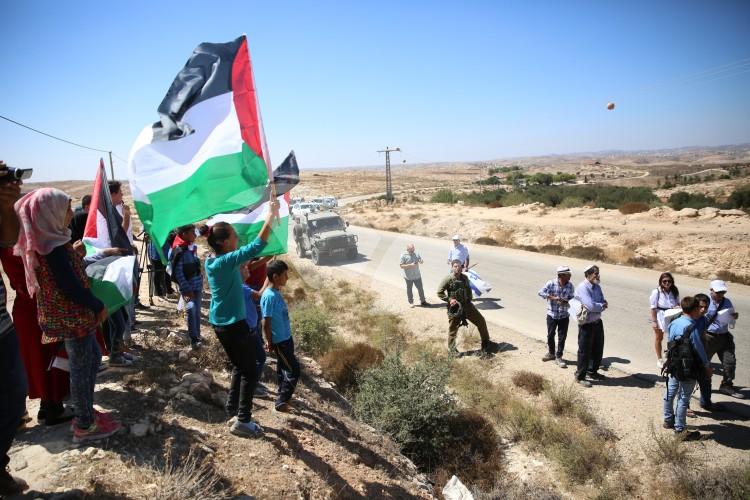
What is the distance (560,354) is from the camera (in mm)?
7613

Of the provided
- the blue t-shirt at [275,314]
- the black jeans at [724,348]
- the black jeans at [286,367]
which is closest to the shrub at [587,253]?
the black jeans at [724,348]

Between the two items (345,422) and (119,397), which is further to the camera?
(345,422)

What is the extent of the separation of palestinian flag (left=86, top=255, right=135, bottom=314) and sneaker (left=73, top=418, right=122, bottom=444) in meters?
0.87

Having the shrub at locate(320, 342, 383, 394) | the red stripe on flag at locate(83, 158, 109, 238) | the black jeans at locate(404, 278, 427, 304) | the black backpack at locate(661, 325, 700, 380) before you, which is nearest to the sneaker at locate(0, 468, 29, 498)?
the red stripe on flag at locate(83, 158, 109, 238)

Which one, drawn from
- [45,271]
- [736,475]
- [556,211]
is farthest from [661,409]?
[556,211]

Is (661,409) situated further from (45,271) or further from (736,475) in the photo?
(45,271)

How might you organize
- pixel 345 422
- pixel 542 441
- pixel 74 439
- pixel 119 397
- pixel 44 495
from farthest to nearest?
pixel 542 441 → pixel 345 422 → pixel 119 397 → pixel 74 439 → pixel 44 495

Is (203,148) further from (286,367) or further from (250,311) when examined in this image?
(286,367)

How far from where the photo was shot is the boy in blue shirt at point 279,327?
4.39 metres

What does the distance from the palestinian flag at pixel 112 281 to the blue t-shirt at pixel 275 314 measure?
1215mm

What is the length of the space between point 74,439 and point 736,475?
19.7 ft

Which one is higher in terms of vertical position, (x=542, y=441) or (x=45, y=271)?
(x=45, y=271)

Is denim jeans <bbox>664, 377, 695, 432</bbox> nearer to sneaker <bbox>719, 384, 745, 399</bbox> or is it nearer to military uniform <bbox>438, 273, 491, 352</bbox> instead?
sneaker <bbox>719, 384, 745, 399</bbox>

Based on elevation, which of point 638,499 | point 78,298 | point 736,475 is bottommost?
point 638,499
